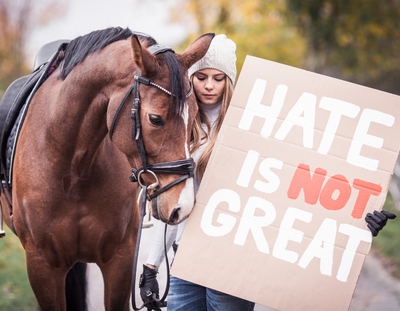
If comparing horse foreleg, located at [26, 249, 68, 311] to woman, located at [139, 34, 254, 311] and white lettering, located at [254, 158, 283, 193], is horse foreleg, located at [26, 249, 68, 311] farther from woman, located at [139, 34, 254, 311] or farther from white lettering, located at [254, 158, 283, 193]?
white lettering, located at [254, 158, 283, 193]

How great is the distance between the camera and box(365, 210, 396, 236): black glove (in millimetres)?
1759

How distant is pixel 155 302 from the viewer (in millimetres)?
2154

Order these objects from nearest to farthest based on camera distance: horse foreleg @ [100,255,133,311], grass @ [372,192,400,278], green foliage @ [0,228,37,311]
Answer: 1. horse foreleg @ [100,255,133,311]
2. green foliage @ [0,228,37,311]
3. grass @ [372,192,400,278]

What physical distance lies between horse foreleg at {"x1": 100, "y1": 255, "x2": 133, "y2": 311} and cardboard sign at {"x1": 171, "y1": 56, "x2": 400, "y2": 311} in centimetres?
69

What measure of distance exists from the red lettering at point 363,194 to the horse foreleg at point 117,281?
4.77ft

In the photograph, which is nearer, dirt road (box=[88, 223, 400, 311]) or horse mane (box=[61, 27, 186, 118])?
horse mane (box=[61, 27, 186, 118])

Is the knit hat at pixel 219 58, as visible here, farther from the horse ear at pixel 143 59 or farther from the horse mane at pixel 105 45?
the horse ear at pixel 143 59

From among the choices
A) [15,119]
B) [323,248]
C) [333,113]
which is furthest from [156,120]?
[15,119]

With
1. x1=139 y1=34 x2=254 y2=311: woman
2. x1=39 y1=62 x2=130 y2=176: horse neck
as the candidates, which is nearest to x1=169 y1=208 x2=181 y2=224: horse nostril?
x1=139 y1=34 x2=254 y2=311: woman

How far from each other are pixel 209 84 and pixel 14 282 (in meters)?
3.51

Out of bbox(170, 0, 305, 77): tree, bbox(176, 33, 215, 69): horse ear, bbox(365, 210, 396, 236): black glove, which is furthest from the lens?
bbox(170, 0, 305, 77): tree

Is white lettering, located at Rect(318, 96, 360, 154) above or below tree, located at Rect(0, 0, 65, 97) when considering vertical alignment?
above

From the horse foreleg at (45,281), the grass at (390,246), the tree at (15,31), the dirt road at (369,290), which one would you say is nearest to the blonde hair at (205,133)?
the horse foreleg at (45,281)

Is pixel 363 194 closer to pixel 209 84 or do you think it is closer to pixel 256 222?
pixel 256 222
